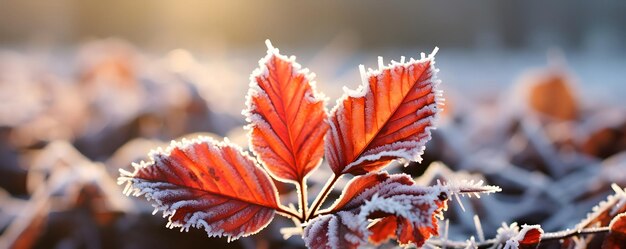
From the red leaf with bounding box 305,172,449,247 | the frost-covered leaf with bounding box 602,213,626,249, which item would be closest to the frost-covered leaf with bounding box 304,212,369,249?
the red leaf with bounding box 305,172,449,247

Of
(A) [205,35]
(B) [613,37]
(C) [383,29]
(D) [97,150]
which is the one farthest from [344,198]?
(C) [383,29]

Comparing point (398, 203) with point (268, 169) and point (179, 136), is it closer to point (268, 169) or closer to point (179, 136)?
point (268, 169)

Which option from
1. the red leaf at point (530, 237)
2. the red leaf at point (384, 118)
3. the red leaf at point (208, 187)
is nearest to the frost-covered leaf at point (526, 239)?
the red leaf at point (530, 237)

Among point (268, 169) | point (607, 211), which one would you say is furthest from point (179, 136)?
point (607, 211)

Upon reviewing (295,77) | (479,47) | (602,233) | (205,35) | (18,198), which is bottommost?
(602,233)

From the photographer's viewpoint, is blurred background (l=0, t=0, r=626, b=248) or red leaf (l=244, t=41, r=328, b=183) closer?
red leaf (l=244, t=41, r=328, b=183)

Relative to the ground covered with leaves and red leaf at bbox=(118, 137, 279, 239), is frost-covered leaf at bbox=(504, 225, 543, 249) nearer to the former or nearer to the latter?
the ground covered with leaves

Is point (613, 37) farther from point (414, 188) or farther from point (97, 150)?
point (414, 188)
